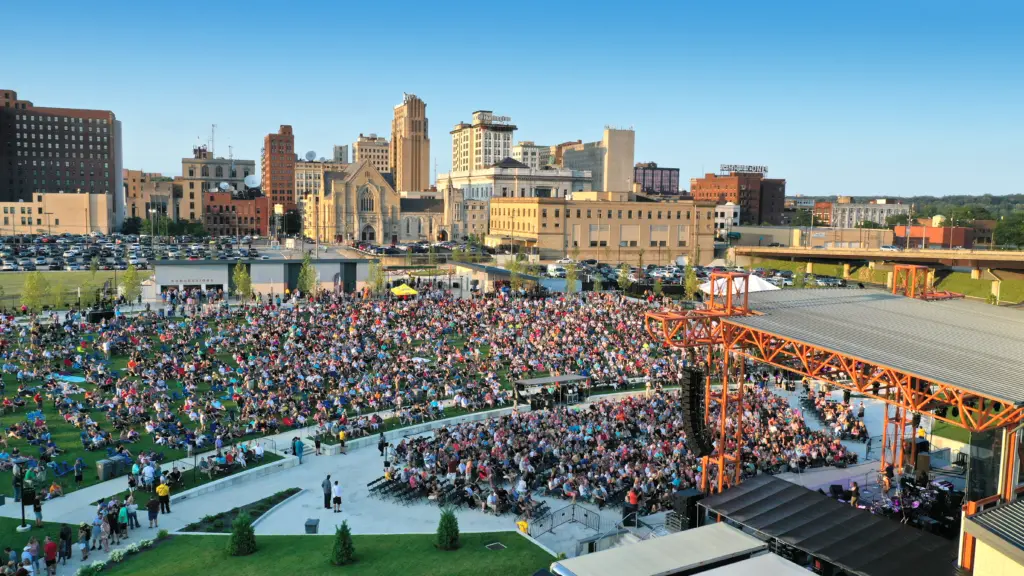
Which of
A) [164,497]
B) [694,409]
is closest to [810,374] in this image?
[694,409]

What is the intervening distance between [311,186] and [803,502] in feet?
610

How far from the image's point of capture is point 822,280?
7406 centimetres

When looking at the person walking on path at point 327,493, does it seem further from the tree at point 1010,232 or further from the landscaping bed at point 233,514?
the tree at point 1010,232

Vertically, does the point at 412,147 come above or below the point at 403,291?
above

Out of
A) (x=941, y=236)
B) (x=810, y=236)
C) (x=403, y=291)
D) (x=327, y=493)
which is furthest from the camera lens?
(x=941, y=236)

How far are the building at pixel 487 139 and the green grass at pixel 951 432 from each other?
153m

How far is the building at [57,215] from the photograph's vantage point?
130 meters

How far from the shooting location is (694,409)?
18438 mm

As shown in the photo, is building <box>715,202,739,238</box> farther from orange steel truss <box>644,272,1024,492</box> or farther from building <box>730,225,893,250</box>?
orange steel truss <box>644,272,1024,492</box>

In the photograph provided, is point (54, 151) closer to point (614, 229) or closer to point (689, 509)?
point (614, 229)

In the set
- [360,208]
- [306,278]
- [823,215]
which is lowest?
[306,278]

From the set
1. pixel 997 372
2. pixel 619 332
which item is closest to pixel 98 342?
pixel 619 332

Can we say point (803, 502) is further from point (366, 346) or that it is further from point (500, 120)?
point (500, 120)

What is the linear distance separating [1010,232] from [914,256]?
178 feet
